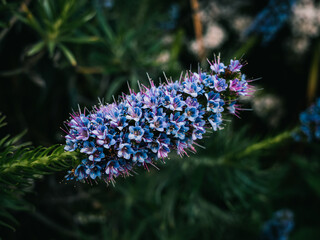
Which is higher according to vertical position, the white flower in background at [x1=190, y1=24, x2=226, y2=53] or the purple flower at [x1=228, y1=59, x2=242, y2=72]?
the white flower in background at [x1=190, y1=24, x2=226, y2=53]

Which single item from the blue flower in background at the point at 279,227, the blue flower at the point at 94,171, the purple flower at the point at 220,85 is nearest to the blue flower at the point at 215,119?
the purple flower at the point at 220,85

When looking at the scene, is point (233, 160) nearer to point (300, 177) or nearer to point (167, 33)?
point (300, 177)

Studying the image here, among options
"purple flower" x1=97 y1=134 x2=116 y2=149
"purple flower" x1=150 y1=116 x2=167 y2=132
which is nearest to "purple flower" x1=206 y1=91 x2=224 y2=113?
"purple flower" x1=150 y1=116 x2=167 y2=132

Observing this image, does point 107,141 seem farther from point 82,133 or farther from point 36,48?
point 36,48

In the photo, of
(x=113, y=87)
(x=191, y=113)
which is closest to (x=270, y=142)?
(x=191, y=113)

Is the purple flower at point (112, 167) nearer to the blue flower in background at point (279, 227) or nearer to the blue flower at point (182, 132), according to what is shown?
the blue flower at point (182, 132)

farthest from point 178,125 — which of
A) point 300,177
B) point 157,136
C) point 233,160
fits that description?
point 300,177

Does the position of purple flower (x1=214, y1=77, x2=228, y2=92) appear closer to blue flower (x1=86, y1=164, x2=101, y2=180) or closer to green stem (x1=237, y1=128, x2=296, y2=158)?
blue flower (x1=86, y1=164, x2=101, y2=180)
